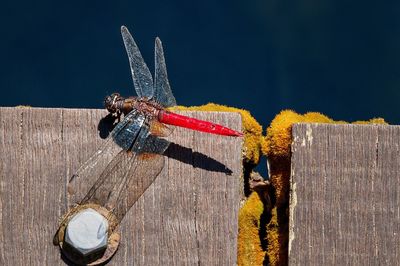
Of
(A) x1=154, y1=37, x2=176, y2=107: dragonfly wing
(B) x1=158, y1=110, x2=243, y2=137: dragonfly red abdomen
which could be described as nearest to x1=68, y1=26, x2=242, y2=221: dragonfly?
(B) x1=158, y1=110, x2=243, y2=137: dragonfly red abdomen

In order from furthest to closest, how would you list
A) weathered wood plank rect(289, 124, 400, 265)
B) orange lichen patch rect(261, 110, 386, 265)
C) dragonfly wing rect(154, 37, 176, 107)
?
dragonfly wing rect(154, 37, 176, 107)
orange lichen patch rect(261, 110, 386, 265)
weathered wood plank rect(289, 124, 400, 265)

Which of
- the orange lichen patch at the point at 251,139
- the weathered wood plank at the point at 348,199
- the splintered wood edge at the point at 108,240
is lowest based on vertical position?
the splintered wood edge at the point at 108,240

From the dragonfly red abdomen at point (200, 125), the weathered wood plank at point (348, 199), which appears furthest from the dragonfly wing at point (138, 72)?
the weathered wood plank at point (348, 199)

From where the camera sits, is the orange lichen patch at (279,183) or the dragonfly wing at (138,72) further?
the dragonfly wing at (138,72)

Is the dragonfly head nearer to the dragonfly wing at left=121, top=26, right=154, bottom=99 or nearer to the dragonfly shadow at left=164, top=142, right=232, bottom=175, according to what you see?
the dragonfly shadow at left=164, top=142, right=232, bottom=175

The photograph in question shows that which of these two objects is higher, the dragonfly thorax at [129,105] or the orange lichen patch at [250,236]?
the dragonfly thorax at [129,105]

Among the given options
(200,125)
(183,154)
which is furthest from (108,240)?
(200,125)

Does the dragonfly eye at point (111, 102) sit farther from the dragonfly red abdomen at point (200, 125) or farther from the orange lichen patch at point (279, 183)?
the orange lichen patch at point (279, 183)

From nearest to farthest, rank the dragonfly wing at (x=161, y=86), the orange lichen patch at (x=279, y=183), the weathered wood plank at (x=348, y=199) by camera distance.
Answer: the weathered wood plank at (x=348, y=199) < the orange lichen patch at (x=279, y=183) < the dragonfly wing at (x=161, y=86)
